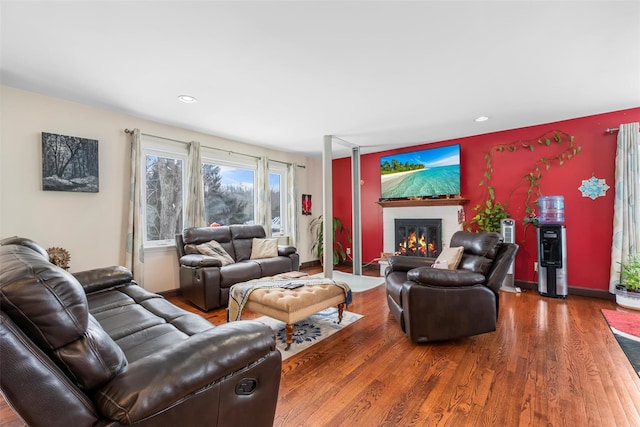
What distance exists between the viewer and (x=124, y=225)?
144 inches

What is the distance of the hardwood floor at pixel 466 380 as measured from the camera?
1.64 meters

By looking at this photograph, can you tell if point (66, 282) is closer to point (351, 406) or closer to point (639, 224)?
point (351, 406)

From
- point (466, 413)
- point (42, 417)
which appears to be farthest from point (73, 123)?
point (466, 413)

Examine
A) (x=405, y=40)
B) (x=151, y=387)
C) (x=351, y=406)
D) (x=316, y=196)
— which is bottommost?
(x=351, y=406)

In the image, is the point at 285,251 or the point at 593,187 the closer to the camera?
the point at 593,187

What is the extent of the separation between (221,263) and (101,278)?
1.31 m

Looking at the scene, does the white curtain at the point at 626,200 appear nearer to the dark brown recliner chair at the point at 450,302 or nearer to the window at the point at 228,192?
the dark brown recliner chair at the point at 450,302

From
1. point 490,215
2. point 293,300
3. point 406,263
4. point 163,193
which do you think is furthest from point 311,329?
point 490,215

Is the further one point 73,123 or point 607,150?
point 607,150

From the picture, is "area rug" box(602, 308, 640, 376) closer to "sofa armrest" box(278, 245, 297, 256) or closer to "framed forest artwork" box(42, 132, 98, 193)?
"sofa armrest" box(278, 245, 297, 256)

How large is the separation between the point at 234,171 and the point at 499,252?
4115mm

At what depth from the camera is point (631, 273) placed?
3.33 metres

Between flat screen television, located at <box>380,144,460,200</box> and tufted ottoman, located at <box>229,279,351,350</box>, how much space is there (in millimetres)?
2910

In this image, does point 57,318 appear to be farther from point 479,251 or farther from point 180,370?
point 479,251
